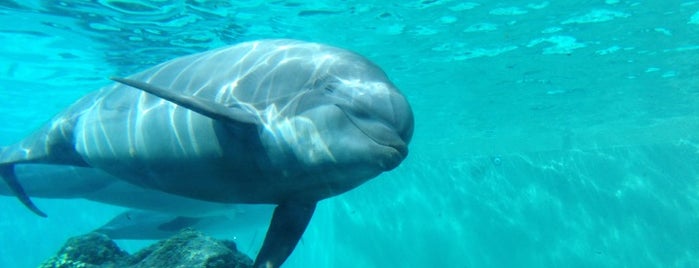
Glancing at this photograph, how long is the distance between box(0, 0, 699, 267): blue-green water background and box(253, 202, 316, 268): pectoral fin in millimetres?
9786

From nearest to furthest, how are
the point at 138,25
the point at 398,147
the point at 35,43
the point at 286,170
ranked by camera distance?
the point at 398,147 → the point at 286,170 → the point at 138,25 → the point at 35,43

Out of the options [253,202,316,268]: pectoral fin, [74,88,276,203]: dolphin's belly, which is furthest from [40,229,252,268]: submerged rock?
[253,202,316,268]: pectoral fin

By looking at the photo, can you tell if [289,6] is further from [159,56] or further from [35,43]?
[35,43]

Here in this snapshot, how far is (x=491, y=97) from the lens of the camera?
2314 centimetres

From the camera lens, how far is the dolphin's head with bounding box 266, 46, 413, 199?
9.74ft

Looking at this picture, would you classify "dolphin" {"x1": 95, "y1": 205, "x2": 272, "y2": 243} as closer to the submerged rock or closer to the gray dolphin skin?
the submerged rock

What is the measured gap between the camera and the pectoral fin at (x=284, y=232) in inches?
141

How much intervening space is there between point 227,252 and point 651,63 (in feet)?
62.5

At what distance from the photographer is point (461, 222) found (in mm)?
25641

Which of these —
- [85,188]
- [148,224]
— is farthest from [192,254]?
Answer: [148,224]

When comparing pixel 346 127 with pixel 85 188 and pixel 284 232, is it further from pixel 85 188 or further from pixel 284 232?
pixel 85 188

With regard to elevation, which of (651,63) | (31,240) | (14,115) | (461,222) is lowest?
(31,240)

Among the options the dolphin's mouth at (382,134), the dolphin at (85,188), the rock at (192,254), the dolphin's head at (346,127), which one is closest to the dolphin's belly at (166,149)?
the dolphin's head at (346,127)

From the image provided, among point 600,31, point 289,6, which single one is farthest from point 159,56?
point 600,31
